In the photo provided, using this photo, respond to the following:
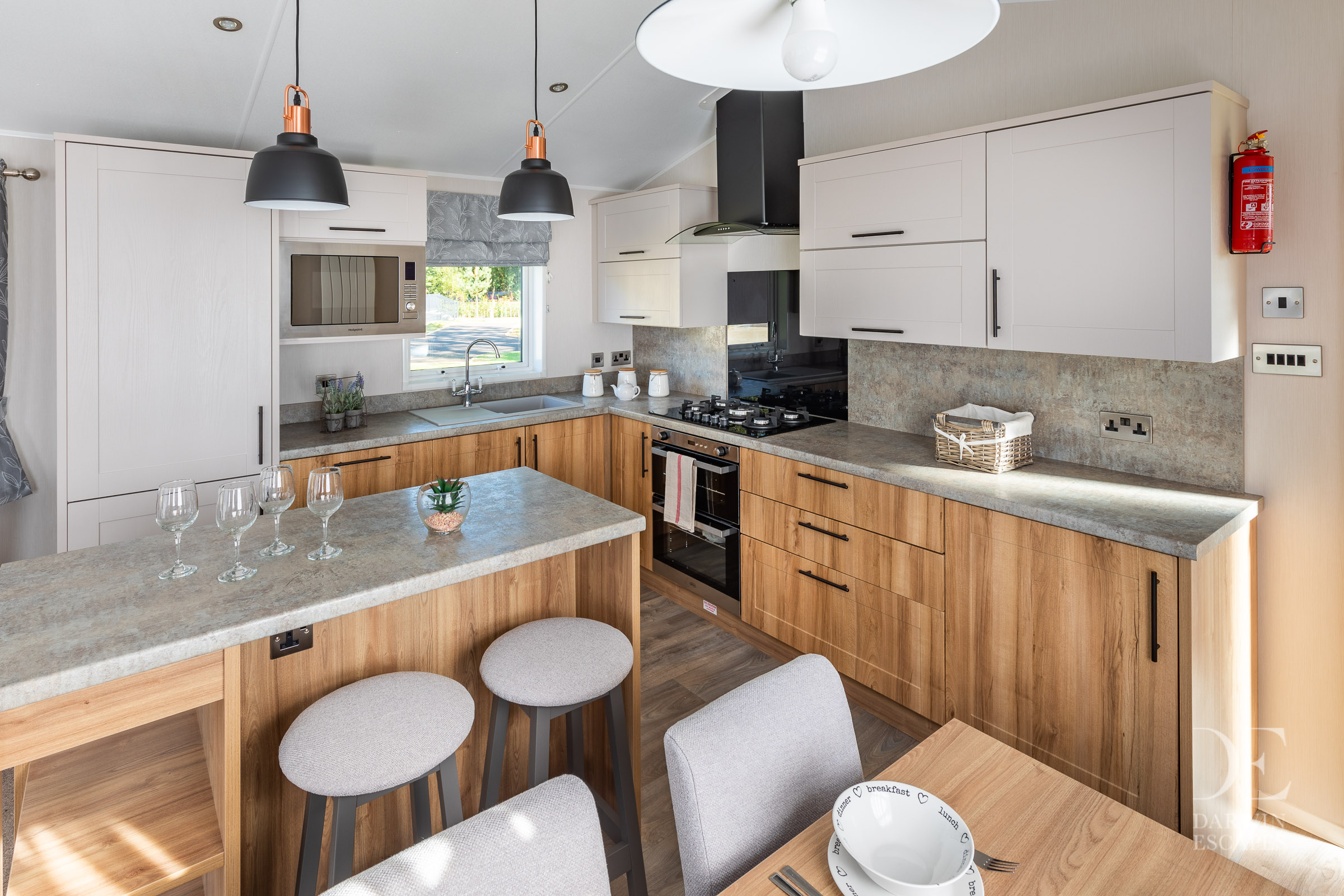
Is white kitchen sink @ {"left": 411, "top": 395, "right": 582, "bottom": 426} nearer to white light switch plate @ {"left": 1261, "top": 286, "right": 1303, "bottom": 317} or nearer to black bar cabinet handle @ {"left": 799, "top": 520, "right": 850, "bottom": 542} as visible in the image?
black bar cabinet handle @ {"left": 799, "top": 520, "right": 850, "bottom": 542}

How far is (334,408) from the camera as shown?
354cm

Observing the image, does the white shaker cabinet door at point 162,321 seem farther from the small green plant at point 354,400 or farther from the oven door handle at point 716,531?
the oven door handle at point 716,531

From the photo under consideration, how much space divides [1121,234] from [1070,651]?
1.21m

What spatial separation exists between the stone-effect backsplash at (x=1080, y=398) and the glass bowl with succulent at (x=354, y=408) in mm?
2338

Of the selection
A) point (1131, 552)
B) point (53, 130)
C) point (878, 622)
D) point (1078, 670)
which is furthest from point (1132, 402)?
point (53, 130)

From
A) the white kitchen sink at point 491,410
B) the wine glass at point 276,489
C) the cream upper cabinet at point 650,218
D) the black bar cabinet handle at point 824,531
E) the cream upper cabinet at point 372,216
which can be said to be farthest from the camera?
the cream upper cabinet at point 650,218

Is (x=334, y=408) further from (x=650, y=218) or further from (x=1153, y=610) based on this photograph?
(x=1153, y=610)

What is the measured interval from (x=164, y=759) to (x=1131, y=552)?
2.39 metres

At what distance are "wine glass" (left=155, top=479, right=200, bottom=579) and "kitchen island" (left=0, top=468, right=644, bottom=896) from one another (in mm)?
40

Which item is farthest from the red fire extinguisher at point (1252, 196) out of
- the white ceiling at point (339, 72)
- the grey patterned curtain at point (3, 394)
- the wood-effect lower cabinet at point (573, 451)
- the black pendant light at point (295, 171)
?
the grey patterned curtain at point (3, 394)

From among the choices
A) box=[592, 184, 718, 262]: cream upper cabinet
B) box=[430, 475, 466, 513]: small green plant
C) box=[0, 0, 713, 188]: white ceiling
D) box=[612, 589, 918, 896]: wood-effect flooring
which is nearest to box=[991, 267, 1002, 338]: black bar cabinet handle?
box=[612, 589, 918, 896]: wood-effect flooring

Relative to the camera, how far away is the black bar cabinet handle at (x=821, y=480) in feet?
8.93

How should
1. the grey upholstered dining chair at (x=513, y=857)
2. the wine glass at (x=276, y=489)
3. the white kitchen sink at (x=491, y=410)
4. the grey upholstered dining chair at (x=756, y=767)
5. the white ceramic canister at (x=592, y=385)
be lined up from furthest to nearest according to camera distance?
the white ceramic canister at (x=592, y=385)
the white kitchen sink at (x=491, y=410)
the wine glass at (x=276, y=489)
the grey upholstered dining chair at (x=756, y=767)
the grey upholstered dining chair at (x=513, y=857)

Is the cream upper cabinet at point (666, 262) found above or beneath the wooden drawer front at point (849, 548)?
above
